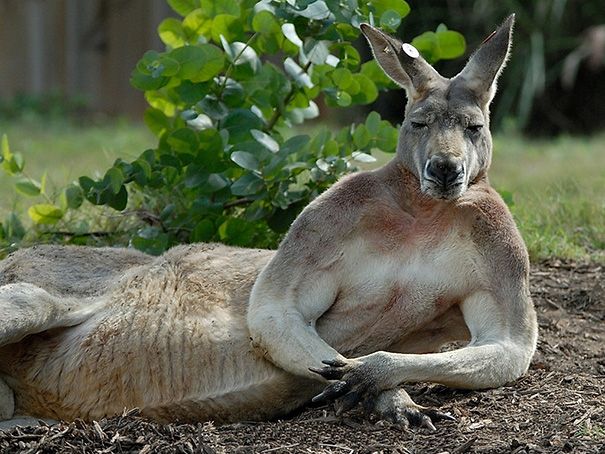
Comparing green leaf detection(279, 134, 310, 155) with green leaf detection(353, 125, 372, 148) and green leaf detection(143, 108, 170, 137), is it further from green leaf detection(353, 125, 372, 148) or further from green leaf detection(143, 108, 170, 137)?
green leaf detection(143, 108, 170, 137)

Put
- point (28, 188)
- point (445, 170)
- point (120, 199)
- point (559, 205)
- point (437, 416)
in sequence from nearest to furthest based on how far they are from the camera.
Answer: point (437, 416)
point (445, 170)
point (120, 199)
point (28, 188)
point (559, 205)

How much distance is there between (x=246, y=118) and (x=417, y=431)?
2.06 meters

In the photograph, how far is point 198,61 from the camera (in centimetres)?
511

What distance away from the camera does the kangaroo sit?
4.02 meters

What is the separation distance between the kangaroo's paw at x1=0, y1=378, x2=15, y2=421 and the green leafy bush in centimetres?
120

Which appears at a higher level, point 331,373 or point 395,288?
point 395,288

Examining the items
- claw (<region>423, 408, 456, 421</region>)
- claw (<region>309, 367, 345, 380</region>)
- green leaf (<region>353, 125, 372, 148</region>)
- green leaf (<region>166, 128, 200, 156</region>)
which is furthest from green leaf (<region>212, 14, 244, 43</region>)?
claw (<region>423, 408, 456, 421</region>)

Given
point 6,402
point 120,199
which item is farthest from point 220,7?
point 6,402

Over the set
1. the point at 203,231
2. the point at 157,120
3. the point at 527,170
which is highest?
the point at 157,120

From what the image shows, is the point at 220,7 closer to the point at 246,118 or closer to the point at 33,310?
the point at 246,118

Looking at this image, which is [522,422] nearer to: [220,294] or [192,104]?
[220,294]

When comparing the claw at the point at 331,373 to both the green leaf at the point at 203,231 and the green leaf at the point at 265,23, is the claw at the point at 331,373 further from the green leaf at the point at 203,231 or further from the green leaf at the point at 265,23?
the green leaf at the point at 265,23

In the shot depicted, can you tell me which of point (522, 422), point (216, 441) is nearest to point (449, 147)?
point (522, 422)

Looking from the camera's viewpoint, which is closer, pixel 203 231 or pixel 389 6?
pixel 389 6
